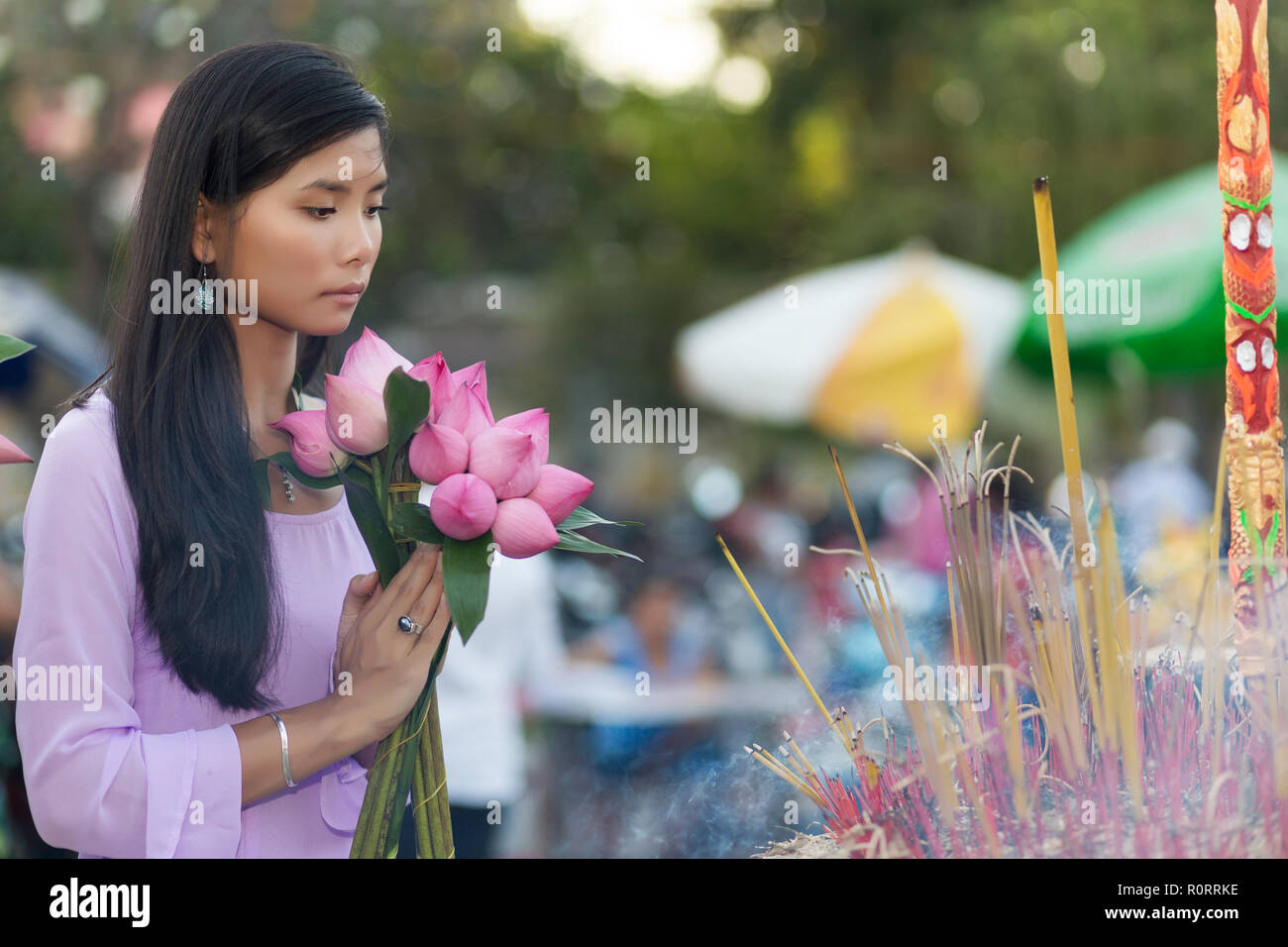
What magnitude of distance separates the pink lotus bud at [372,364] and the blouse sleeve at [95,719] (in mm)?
255

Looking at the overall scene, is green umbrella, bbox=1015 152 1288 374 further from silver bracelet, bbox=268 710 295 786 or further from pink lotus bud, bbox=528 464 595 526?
silver bracelet, bbox=268 710 295 786

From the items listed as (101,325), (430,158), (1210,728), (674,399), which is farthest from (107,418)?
(674,399)

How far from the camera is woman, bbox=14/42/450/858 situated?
1115 mm

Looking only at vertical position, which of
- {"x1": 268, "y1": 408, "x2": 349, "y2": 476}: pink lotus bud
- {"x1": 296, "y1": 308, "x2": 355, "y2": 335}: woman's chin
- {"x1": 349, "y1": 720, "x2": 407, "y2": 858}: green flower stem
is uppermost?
{"x1": 296, "y1": 308, "x2": 355, "y2": 335}: woman's chin

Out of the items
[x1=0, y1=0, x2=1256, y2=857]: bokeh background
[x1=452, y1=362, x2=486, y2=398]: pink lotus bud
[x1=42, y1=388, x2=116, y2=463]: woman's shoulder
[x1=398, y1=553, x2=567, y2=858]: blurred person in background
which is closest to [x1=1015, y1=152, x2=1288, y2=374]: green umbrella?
[x1=0, y1=0, x2=1256, y2=857]: bokeh background

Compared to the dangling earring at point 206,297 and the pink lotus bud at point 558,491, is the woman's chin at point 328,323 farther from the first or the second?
the pink lotus bud at point 558,491

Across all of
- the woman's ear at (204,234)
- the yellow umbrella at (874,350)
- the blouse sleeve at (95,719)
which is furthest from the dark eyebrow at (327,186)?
the yellow umbrella at (874,350)

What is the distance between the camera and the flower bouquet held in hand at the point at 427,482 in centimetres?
108

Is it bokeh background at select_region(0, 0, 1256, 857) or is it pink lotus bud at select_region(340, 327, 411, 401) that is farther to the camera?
bokeh background at select_region(0, 0, 1256, 857)

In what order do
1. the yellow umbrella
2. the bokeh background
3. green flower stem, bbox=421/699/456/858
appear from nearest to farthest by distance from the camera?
green flower stem, bbox=421/699/456/858 < the bokeh background < the yellow umbrella

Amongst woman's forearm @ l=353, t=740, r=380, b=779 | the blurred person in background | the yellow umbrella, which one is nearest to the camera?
woman's forearm @ l=353, t=740, r=380, b=779

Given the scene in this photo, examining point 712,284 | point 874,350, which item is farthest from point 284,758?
point 712,284

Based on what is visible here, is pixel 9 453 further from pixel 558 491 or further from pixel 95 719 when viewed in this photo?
pixel 558 491

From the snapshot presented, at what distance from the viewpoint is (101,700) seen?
111cm
